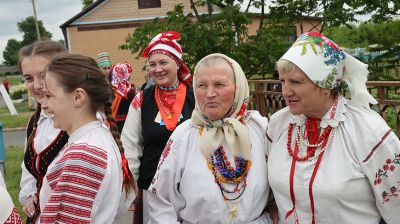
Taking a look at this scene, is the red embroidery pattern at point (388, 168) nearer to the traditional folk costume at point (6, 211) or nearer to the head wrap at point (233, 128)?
the head wrap at point (233, 128)

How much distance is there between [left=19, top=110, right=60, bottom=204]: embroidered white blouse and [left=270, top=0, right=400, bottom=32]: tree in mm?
4828

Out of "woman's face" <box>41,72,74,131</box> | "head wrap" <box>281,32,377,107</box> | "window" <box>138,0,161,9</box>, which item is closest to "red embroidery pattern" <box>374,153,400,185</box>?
"head wrap" <box>281,32,377,107</box>

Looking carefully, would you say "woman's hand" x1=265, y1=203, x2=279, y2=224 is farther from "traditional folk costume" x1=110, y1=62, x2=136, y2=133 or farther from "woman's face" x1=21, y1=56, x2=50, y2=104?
"traditional folk costume" x1=110, y1=62, x2=136, y2=133

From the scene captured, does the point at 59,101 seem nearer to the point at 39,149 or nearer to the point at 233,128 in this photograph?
the point at 39,149

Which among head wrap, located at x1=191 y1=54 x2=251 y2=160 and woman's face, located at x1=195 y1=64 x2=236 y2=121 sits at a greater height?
woman's face, located at x1=195 y1=64 x2=236 y2=121

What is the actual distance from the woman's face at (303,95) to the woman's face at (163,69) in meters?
1.54

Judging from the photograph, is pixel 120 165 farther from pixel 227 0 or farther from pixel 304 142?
pixel 227 0

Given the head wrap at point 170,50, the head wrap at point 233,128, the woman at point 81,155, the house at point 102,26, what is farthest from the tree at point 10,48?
the woman at point 81,155

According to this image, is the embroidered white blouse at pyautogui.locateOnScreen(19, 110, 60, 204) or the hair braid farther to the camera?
the embroidered white blouse at pyautogui.locateOnScreen(19, 110, 60, 204)

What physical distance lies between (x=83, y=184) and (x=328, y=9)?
216 inches

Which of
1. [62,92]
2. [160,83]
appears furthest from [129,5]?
[62,92]

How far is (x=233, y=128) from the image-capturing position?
2535mm

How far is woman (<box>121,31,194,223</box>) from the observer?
358cm

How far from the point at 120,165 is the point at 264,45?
469cm
